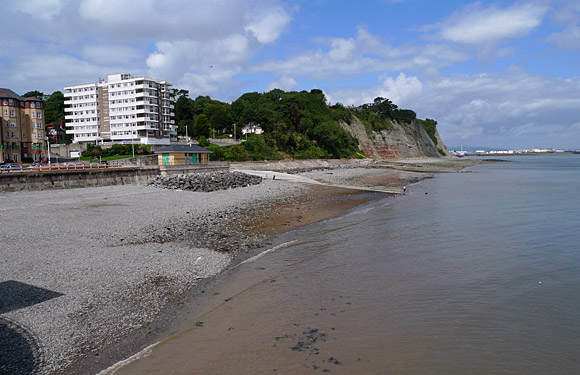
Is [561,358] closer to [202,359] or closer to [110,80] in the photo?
[202,359]

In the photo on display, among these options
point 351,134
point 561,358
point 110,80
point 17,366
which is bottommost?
point 561,358

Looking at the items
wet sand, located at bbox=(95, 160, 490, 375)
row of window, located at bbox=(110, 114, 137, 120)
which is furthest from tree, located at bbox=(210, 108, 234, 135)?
wet sand, located at bbox=(95, 160, 490, 375)

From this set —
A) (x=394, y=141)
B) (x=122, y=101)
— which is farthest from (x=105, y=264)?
(x=394, y=141)

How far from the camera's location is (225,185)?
3816 cm

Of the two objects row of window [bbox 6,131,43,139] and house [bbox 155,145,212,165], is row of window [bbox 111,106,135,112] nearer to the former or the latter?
row of window [bbox 6,131,43,139]

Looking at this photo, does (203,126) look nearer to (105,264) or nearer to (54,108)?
(54,108)

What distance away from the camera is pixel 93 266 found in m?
11.6

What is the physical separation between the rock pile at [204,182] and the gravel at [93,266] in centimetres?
1159

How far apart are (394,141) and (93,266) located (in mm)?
137771

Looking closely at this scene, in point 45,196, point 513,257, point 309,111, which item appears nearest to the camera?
point 513,257

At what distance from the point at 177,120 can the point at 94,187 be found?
81150 mm

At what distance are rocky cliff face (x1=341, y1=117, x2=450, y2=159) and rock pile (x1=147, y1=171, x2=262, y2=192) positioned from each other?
83.3 m

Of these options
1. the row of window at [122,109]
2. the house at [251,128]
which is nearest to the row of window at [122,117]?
the row of window at [122,109]

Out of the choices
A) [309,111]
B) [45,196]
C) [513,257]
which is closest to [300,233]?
[513,257]
